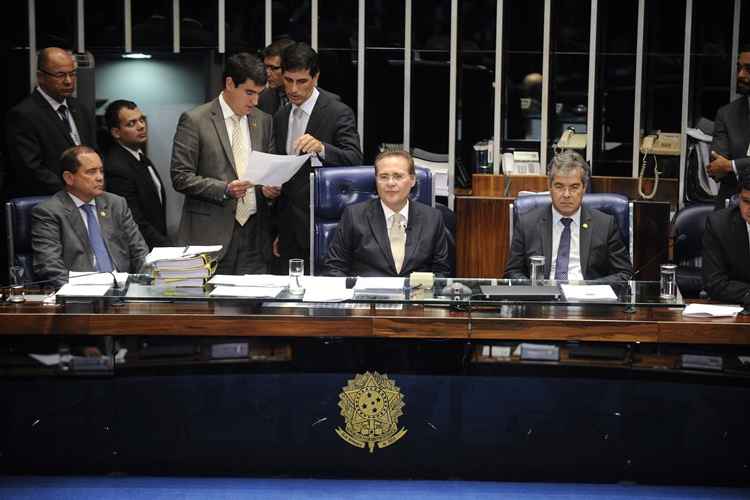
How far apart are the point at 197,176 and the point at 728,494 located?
9.38ft

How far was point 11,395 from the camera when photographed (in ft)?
12.9

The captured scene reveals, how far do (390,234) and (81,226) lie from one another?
1.33m

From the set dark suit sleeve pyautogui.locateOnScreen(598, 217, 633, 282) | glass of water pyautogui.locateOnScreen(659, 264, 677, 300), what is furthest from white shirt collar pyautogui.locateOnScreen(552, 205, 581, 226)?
glass of water pyautogui.locateOnScreen(659, 264, 677, 300)

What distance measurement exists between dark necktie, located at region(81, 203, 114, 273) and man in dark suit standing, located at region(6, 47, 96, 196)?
75 cm

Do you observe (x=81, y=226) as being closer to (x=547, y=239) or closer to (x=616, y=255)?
(x=547, y=239)

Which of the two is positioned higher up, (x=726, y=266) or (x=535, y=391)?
(x=726, y=266)

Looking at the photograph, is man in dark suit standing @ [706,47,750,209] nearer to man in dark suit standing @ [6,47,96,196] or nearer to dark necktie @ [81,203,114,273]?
dark necktie @ [81,203,114,273]

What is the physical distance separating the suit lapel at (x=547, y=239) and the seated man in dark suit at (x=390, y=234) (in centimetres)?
42

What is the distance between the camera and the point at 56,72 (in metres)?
5.64

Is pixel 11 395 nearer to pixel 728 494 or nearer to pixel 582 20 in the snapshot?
pixel 728 494

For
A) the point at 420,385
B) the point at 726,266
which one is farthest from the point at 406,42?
the point at 420,385

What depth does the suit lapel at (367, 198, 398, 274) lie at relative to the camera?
4758 mm

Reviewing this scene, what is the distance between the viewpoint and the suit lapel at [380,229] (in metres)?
4.76

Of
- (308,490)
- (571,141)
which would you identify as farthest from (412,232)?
(571,141)
